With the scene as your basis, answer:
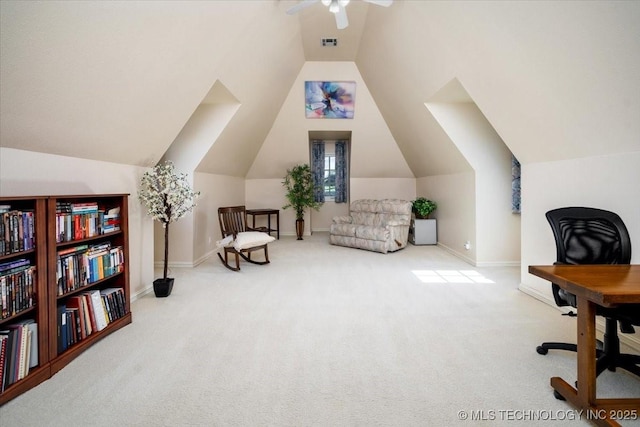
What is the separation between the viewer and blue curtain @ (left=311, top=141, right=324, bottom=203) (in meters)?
8.70

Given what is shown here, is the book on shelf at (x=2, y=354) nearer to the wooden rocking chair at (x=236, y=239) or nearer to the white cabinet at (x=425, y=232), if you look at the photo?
the wooden rocking chair at (x=236, y=239)

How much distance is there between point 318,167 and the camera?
8.76 meters

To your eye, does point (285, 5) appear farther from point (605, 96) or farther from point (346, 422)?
point (346, 422)

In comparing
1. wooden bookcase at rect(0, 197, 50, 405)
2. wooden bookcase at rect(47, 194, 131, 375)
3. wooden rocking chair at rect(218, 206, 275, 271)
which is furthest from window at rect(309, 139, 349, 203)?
wooden bookcase at rect(0, 197, 50, 405)

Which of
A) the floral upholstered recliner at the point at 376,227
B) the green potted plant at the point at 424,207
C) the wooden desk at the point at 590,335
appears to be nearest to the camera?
the wooden desk at the point at 590,335

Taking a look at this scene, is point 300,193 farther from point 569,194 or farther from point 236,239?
point 569,194

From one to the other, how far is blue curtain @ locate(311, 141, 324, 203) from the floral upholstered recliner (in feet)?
5.98

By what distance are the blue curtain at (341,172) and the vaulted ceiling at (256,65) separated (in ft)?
13.7

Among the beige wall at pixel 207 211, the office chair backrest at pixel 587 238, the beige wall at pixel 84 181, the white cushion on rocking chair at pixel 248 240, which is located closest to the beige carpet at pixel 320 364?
the beige wall at pixel 84 181

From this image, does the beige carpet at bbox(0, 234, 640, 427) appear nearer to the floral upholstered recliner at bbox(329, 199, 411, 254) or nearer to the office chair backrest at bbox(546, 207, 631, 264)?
the office chair backrest at bbox(546, 207, 631, 264)

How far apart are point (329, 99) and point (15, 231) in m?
5.76

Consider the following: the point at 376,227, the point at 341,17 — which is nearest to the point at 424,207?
the point at 376,227

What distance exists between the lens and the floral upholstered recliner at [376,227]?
19.3 feet

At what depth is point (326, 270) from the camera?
4.52m
